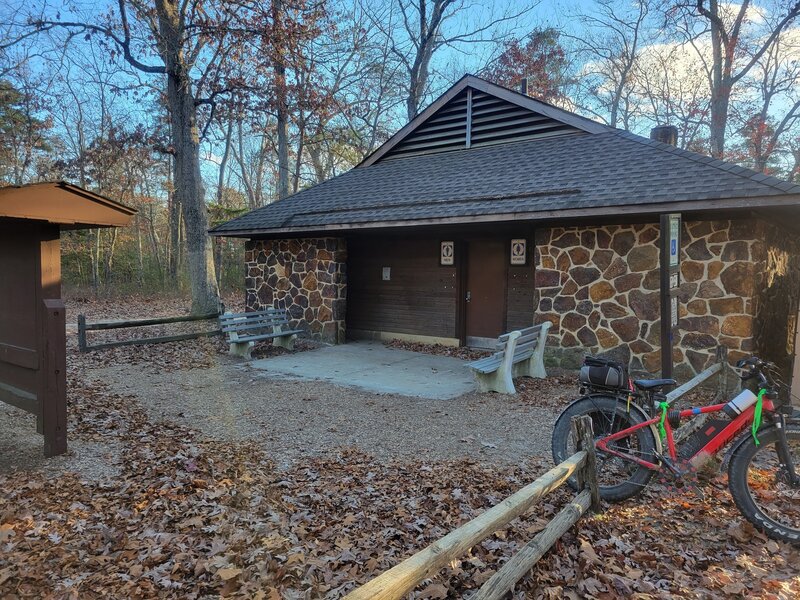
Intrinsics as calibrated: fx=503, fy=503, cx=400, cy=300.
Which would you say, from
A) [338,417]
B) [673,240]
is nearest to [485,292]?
[338,417]

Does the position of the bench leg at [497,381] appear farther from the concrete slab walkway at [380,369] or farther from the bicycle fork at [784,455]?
the bicycle fork at [784,455]

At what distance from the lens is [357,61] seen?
75.1ft

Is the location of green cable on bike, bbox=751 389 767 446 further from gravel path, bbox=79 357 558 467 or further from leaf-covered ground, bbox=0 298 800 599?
gravel path, bbox=79 357 558 467

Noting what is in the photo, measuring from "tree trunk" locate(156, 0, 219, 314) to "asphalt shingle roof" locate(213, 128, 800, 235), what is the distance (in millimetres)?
2071

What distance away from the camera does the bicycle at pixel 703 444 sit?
3.35 meters

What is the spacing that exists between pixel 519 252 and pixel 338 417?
5.41 m

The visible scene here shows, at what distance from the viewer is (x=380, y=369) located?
8789 mm

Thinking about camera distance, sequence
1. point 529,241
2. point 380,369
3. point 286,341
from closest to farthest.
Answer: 1. point 380,369
2. point 529,241
3. point 286,341

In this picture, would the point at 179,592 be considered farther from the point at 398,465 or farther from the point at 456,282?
the point at 456,282

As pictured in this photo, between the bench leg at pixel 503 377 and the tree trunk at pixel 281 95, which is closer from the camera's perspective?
the bench leg at pixel 503 377

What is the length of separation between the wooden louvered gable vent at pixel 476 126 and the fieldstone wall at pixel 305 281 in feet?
12.0

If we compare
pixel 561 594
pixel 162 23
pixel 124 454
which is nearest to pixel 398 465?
pixel 561 594

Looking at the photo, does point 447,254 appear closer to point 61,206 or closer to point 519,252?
point 519,252

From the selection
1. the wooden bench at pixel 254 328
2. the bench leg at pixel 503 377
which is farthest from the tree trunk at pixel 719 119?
the wooden bench at pixel 254 328
